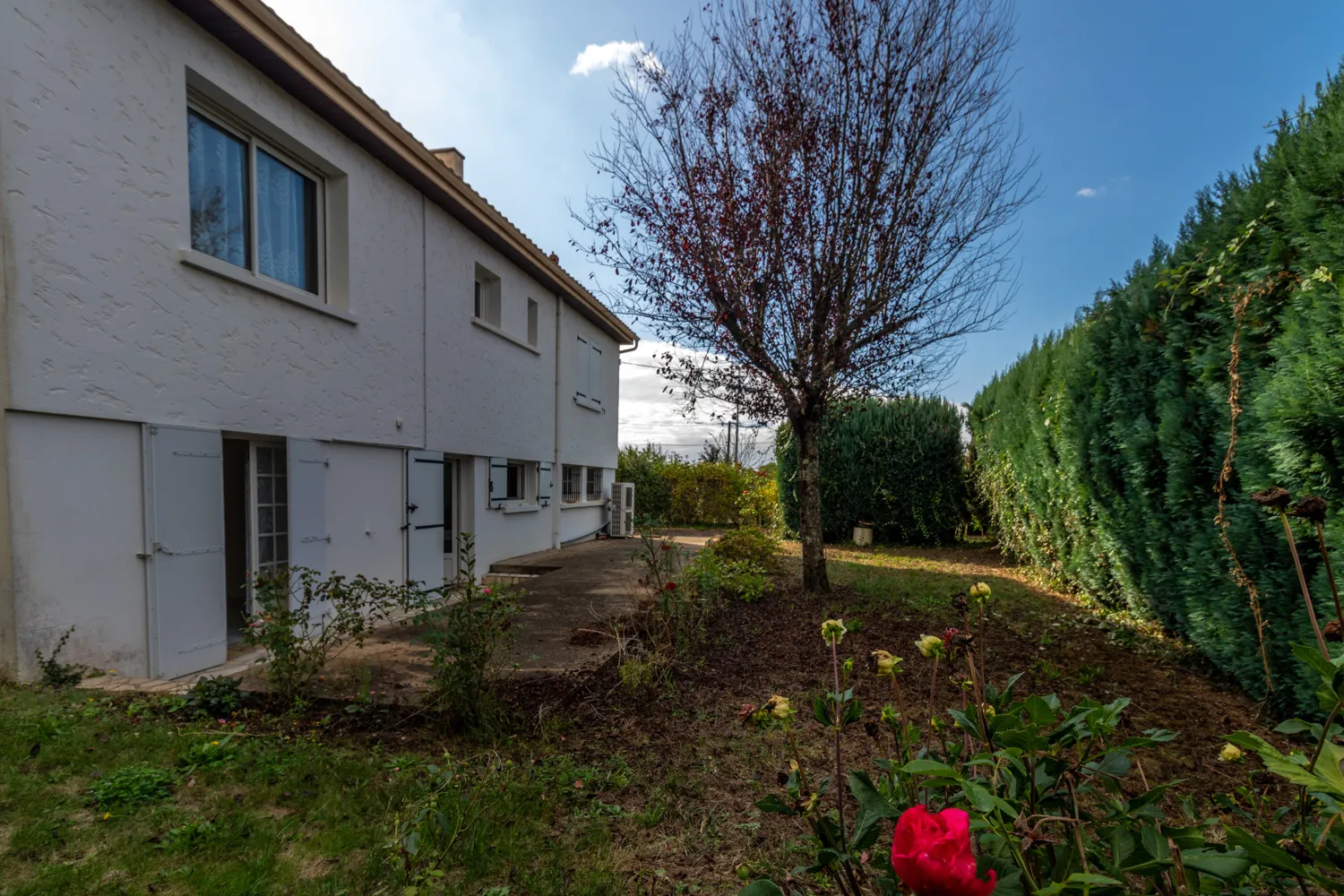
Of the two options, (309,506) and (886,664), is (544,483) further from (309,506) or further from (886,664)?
(886,664)

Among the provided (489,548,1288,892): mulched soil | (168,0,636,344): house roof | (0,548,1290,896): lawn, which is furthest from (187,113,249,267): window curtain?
(489,548,1288,892): mulched soil

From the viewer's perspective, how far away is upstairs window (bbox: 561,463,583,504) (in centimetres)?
1270

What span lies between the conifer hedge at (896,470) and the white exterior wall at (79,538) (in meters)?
9.85

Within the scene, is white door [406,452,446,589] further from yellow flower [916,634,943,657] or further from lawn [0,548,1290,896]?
yellow flower [916,634,943,657]

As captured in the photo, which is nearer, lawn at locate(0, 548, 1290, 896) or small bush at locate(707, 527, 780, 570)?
lawn at locate(0, 548, 1290, 896)

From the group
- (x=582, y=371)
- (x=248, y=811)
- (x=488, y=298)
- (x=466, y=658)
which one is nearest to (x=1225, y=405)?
(x=466, y=658)

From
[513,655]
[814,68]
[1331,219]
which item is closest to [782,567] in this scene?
[513,655]

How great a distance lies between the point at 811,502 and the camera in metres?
6.65

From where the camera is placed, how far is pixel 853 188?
5.86 m

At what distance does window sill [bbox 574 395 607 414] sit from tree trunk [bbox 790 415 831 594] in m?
6.49

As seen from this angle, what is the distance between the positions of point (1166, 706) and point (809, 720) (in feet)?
7.04

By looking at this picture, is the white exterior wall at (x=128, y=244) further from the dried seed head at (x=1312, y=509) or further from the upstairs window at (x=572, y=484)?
the upstairs window at (x=572, y=484)

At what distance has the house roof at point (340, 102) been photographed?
4.61 m

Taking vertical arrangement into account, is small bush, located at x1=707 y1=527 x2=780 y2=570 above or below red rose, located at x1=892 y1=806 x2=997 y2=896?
below
